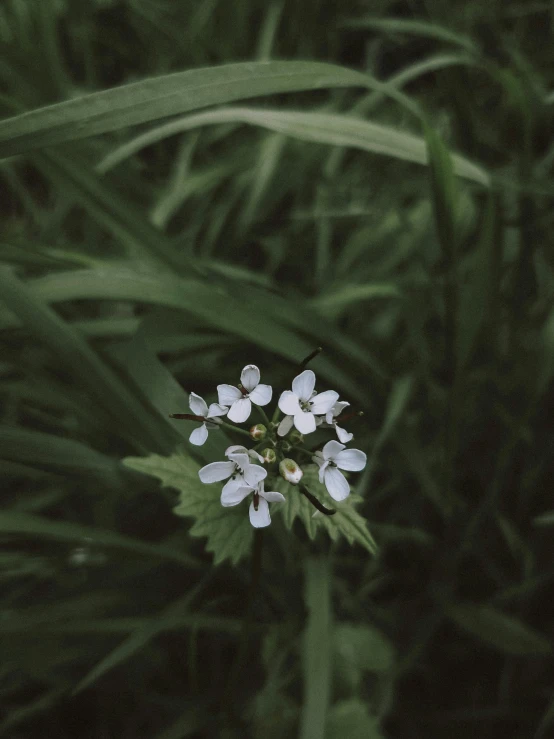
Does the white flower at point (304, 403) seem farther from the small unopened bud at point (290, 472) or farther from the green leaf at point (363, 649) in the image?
the green leaf at point (363, 649)

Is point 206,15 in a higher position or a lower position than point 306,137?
higher

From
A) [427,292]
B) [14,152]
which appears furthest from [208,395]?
[14,152]

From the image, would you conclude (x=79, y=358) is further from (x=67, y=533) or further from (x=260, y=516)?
(x=260, y=516)

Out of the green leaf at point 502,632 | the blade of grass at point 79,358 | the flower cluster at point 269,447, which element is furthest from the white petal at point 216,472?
the green leaf at point 502,632

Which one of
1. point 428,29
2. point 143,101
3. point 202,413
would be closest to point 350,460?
point 202,413

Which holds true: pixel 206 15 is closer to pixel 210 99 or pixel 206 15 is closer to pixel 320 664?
pixel 210 99

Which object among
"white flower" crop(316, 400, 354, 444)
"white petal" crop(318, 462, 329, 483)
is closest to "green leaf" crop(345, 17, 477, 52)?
"white flower" crop(316, 400, 354, 444)
